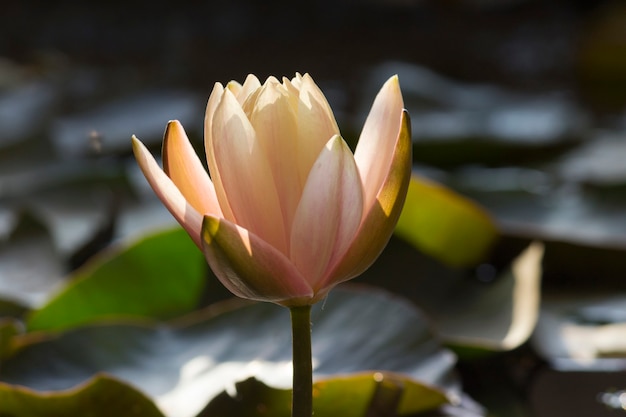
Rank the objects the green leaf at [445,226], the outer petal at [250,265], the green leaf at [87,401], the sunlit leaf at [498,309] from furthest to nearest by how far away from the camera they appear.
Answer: the green leaf at [445,226]
the sunlit leaf at [498,309]
the green leaf at [87,401]
the outer petal at [250,265]

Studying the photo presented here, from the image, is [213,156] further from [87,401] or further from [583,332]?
[583,332]

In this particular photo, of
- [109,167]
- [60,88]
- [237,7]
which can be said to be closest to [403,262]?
[109,167]

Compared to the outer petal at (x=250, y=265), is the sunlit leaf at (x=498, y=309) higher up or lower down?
lower down

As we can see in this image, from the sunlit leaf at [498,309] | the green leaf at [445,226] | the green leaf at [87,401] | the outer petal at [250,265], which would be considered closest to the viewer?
the outer petal at [250,265]

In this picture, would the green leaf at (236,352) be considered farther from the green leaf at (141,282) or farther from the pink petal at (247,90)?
the pink petal at (247,90)

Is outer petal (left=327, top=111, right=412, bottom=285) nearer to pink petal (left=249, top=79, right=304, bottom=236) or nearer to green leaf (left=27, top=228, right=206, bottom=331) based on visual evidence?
pink petal (left=249, top=79, right=304, bottom=236)

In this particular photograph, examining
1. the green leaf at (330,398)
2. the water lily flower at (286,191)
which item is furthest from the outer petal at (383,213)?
the green leaf at (330,398)

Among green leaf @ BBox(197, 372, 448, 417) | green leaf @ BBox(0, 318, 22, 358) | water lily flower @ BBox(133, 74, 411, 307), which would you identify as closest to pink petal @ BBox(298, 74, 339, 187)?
water lily flower @ BBox(133, 74, 411, 307)

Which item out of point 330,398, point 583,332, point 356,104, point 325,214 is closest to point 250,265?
point 325,214
